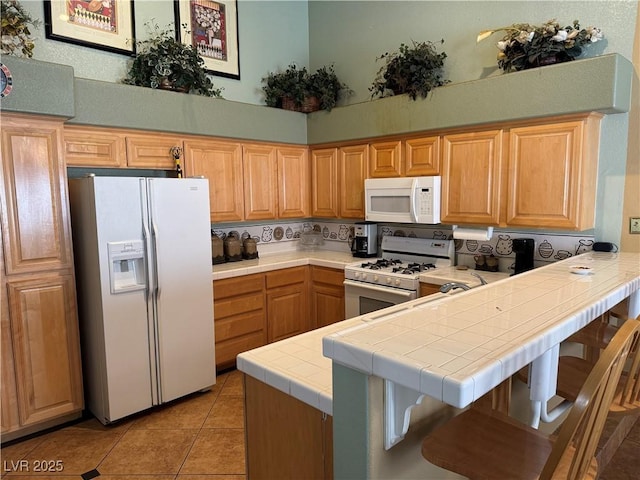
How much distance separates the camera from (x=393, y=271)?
3383 mm

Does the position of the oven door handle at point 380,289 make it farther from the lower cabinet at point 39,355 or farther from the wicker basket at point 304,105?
the lower cabinet at point 39,355

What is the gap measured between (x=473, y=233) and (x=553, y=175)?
69cm

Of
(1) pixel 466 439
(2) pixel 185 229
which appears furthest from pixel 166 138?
(1) pixel 466 439

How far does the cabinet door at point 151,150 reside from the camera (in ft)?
10.3

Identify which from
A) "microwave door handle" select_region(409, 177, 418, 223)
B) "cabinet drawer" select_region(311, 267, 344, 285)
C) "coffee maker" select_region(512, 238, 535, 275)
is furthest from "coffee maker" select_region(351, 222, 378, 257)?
"coffee maker" select_region(512, 238, 535, 275)

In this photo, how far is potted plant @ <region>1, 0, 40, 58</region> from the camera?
246 centimetres

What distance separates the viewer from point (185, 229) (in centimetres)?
296

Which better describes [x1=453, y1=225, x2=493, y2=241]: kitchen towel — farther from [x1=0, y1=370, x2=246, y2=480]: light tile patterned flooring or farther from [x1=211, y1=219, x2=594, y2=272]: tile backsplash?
[x1=0, y1=370, x2=246, y2=480]: light tile patterned flooring

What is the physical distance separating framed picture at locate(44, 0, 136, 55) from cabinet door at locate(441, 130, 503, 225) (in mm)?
2625

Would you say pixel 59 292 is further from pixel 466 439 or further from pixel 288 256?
pixel 466 439

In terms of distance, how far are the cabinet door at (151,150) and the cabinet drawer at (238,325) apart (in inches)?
51.1

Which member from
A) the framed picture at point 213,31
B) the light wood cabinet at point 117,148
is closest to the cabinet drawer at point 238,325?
the light wood cabinet at point 117,148

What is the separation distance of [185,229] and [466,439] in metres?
2.27

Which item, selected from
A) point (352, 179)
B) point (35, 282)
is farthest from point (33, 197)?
point (352, 179)
